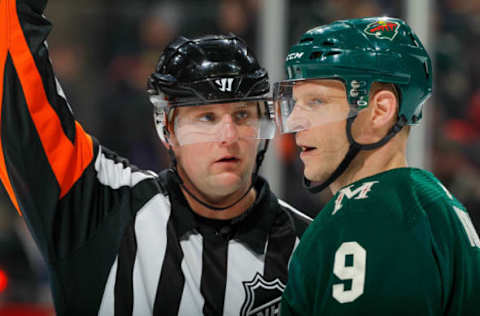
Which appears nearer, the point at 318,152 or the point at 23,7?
the point at 318,152

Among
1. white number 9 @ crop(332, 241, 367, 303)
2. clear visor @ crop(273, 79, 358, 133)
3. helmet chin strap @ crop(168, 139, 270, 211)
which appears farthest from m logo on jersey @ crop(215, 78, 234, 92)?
white number 9 @ crop(332, 241, 367, 303)

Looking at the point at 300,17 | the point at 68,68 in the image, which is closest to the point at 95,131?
the point at 68,68

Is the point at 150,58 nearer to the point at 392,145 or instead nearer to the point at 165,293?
the point at 165,293

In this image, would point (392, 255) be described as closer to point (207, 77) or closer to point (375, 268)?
point (375, 268)

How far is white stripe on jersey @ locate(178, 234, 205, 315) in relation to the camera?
1819 mm

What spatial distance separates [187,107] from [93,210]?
0.40m

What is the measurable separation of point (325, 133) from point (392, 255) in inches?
13.7

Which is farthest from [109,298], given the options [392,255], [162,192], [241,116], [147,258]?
[392,255]

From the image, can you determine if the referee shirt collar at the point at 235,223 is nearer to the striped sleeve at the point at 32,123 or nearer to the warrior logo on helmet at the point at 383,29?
the striped sleeve at the point at 32,123

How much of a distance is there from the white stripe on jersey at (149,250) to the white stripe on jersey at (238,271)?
20 cm

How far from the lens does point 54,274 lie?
1821mm

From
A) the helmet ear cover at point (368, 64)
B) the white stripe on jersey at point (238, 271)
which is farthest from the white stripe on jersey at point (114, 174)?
the helmet ear cover at point (368, 64)

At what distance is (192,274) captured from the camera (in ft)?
6.11

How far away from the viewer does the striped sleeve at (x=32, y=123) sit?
1.71 meters
